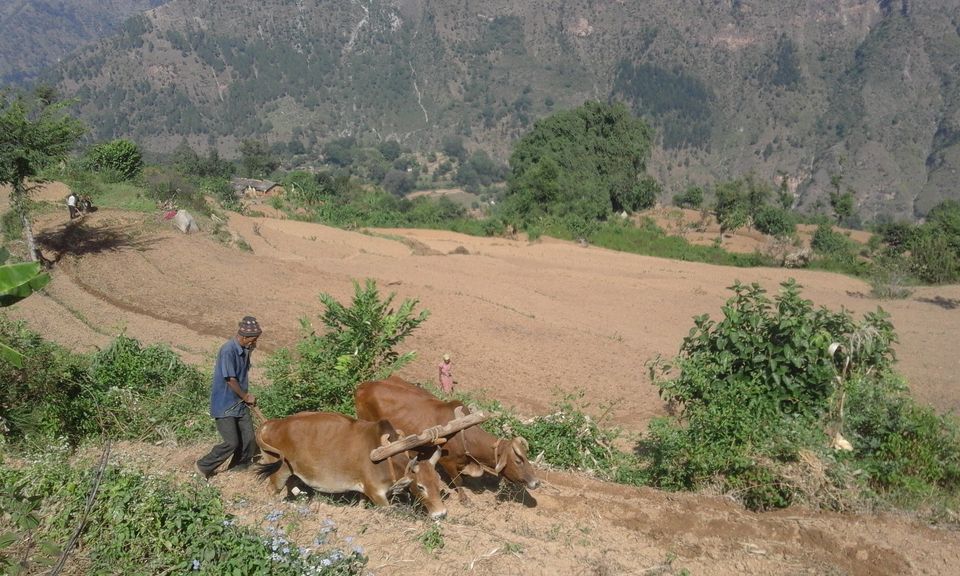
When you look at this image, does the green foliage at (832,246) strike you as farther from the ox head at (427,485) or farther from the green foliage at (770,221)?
the ox head at (427,485)

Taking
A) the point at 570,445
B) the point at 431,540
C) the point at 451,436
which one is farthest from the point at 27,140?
the point at 431,540

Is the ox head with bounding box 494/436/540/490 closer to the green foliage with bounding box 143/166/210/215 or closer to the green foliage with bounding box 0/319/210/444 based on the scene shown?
the green foliage with bounding box 0/319/210/444

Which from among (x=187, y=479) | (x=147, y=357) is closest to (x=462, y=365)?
(x=147, y=357)

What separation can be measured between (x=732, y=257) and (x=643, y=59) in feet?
335

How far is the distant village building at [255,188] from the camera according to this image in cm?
4241

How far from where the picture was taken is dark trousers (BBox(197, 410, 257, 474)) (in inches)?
211

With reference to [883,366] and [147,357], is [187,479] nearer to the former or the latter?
[147,357]

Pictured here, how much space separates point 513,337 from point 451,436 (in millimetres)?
9714

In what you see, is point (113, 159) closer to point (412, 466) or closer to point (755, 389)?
point (412, 466)

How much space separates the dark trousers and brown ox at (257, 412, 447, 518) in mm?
300

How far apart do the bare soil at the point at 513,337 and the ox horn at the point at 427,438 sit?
1.29 ft

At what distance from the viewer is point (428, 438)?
15.9ft

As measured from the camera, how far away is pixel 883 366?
Answer: 24.7 ft

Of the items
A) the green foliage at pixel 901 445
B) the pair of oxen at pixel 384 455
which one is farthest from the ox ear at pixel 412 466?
the green foliage at pixel 901 445
